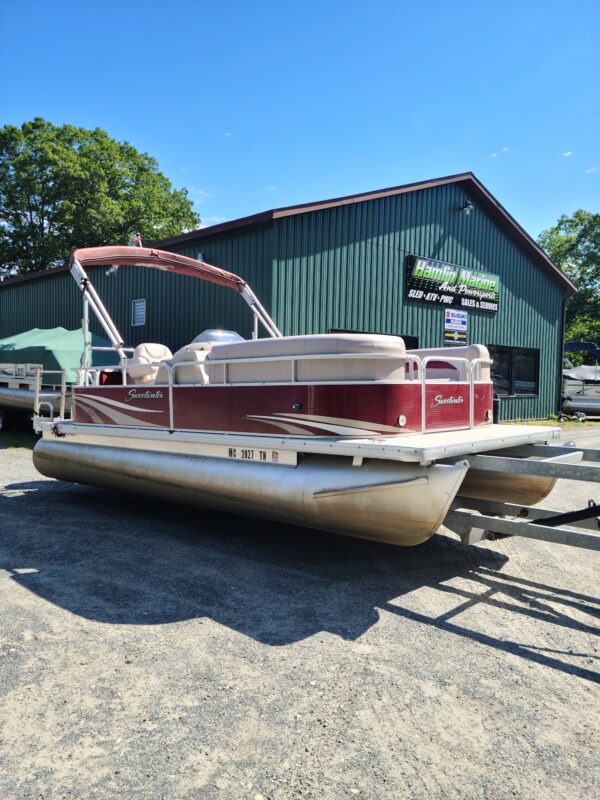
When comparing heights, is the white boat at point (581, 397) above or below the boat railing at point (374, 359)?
below

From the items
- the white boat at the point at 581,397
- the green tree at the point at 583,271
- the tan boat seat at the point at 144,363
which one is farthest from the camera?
the green tree at the point at 583,271

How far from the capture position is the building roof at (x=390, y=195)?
445 inches

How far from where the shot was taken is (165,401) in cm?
554

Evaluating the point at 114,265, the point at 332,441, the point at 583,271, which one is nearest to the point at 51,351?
the point at 114,265

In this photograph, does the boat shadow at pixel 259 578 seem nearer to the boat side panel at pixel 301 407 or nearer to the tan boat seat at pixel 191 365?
the boat side panel at pixel 301 407

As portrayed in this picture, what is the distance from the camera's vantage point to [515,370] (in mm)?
17453

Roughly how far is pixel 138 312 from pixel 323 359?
1082cm

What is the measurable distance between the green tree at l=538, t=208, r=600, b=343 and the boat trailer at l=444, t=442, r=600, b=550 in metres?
36.5

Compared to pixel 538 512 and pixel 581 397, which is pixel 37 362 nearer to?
pixel 538 512

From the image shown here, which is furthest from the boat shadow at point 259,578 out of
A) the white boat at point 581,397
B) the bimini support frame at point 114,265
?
the white boat at point 581,397

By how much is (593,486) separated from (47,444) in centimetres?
679

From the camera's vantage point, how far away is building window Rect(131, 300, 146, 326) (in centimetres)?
1409

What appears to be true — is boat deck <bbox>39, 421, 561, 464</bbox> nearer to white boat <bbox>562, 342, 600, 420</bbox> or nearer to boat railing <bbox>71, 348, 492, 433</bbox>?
boat railing <bbox>71, 348, 492, 433</bbox>

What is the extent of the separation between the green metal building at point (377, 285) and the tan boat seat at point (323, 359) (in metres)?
6.40
